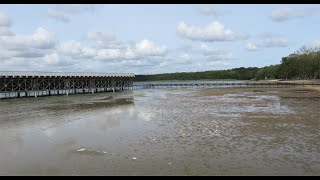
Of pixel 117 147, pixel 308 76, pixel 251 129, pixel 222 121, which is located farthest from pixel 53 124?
pixel 308 76

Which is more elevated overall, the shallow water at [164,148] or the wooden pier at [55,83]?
the wooden pier at [55,83]

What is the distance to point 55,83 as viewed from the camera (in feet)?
224

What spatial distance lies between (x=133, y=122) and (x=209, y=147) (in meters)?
9.65

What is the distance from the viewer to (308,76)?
424ft

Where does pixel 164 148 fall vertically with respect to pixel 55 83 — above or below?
below

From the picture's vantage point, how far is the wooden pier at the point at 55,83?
56219 millimetres

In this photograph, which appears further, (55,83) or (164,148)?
(55,83)

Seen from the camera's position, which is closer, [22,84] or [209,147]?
[209,147]

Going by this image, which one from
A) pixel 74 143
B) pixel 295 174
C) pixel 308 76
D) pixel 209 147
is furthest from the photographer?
pixel 308 76

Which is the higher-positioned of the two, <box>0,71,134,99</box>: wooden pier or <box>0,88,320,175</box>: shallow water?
<box>0,71,134,99</box>: wooden pier

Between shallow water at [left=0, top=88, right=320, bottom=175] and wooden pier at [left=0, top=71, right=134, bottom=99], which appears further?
wooden pier at [left=0, top=71, right=134, bottom=99]

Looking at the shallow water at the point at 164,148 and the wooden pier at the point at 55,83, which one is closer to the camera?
the shallow water at the point at 164,148

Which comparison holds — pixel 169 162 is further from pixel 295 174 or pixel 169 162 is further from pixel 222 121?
pixel 222 121

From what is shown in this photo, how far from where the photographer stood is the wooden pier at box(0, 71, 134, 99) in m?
56.2
